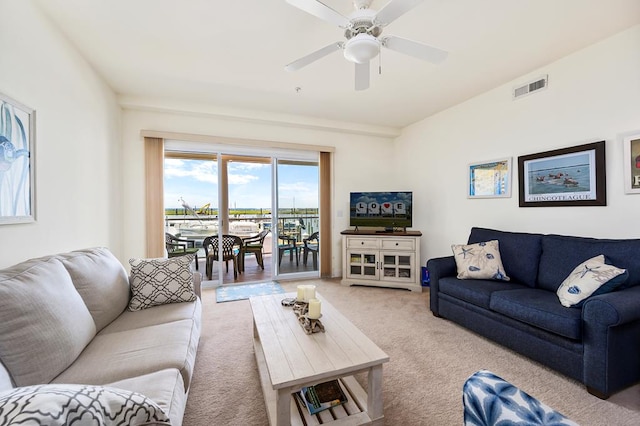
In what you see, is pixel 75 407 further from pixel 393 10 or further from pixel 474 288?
pixel 474 288

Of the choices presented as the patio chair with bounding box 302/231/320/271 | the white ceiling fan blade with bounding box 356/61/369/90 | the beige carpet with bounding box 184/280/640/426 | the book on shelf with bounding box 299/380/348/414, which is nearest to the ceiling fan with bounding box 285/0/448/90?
the white ceiling fan blade with bounding box 356/61/369/90

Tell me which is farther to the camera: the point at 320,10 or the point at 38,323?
the point at 320,10

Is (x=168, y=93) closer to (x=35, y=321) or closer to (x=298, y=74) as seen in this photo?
(x=298, y=74)

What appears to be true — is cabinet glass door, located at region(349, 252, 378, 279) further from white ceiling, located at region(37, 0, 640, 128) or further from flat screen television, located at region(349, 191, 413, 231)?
white ceiling, located at region(37, 0, 640, 128)

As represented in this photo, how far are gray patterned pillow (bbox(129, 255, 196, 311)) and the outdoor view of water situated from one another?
353 centimetres

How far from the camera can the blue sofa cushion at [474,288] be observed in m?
2.31

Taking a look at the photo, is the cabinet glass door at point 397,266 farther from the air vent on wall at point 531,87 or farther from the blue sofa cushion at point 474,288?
the air vent on wall at point 531,87

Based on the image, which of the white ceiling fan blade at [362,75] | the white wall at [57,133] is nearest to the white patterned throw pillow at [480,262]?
the white ceiling fan blade at [362,75]

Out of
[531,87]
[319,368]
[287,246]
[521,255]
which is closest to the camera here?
[319,368]

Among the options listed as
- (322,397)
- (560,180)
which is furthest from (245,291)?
(560,180)

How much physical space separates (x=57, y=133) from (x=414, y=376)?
323 centimetres

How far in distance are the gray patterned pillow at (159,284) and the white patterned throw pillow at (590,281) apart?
2.83 m

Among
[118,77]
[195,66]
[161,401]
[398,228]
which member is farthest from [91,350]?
[398,228]

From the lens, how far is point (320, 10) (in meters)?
1.54
